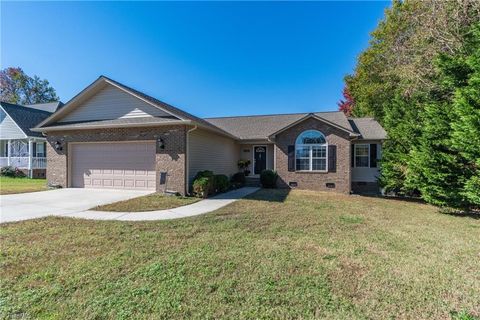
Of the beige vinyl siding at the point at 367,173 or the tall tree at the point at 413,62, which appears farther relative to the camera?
the beige vinyl siding at the point at 367,173

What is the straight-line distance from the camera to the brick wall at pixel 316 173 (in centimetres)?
1389

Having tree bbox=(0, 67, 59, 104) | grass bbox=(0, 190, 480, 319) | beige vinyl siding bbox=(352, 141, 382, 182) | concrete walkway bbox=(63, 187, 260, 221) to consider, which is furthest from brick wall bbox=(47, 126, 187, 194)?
tree bbox=(0, 67, 59, 104)

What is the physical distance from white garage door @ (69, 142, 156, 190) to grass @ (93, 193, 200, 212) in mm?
1661

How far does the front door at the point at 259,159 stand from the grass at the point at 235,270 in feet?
34.7

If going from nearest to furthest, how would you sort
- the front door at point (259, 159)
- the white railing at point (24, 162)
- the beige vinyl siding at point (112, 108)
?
the beige vinyl siding at point (112, 108) → the front door at point (259, 159) → the white railing at point (24, 162)

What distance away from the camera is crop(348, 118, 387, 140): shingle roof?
14.7m

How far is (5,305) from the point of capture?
287 cm

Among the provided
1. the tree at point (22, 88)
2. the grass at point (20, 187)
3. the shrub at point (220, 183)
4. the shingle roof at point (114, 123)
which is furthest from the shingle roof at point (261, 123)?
the tree at point (22, 88)

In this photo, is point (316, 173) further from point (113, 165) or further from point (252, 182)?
point (113, 165)

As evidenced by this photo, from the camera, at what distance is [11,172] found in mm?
20312

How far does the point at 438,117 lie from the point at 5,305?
477 inches

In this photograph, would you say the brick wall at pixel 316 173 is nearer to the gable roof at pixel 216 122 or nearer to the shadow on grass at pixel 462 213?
the gable roof at pixel 216 122

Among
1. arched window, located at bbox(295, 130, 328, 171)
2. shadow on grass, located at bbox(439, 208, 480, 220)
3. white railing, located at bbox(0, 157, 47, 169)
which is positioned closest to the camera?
shadow on grass, located at bbox(439, 208, 480, 220)

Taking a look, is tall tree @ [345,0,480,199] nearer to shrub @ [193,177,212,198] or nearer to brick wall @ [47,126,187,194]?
shrub @ [193,177,212,198]
